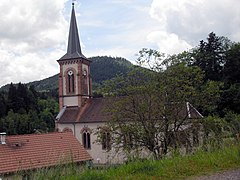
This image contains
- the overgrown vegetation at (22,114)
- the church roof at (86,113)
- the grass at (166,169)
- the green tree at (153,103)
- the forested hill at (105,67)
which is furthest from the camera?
the forested hill at (105,67)

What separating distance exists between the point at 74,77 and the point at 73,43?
4.74 m

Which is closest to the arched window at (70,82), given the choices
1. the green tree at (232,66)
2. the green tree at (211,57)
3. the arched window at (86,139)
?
the arched window at (86,139)

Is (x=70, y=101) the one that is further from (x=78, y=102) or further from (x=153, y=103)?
(x=153, y=103)

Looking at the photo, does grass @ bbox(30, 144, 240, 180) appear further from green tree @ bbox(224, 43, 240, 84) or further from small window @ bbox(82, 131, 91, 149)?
green tree @ bbox(224, 43, 240, 84)

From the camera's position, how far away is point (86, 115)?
4016cm

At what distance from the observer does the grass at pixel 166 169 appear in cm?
664

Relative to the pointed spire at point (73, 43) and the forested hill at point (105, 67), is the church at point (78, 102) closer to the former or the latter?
the pointed spire at point (73, 43)

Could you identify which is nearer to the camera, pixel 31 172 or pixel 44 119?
pixel 31 172

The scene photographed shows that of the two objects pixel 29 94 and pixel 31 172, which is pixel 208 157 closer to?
pixel 31 172

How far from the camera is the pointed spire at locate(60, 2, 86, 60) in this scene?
4464 cm

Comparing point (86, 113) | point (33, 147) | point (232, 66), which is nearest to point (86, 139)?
point (86, 113)

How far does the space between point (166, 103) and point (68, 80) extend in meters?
24.5

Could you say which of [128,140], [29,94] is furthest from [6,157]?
[29,94]

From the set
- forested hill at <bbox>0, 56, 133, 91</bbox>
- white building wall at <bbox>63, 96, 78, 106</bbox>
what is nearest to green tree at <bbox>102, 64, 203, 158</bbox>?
white building wall at <bbox>63, 96, 78, 106</bbox>
